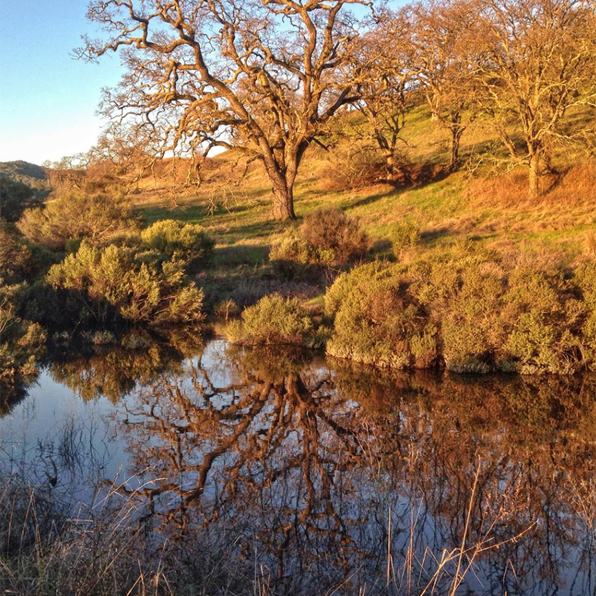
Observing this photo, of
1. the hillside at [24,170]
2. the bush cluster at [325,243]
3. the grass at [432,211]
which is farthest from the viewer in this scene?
the hillside at [24,170]

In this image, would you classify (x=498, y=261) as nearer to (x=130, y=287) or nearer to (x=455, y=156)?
(x=130, y=287)

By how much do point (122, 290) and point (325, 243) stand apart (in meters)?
6.26

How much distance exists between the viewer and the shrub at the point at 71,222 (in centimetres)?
2092

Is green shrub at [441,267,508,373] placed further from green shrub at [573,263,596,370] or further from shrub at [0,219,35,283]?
Answer: shrub at [0,219,35,283]

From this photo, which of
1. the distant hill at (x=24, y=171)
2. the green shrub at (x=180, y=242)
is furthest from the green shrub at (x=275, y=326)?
the distant hill at (x=24, y=171)

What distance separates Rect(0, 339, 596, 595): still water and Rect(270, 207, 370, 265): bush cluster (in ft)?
23.9

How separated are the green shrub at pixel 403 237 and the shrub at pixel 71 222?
9228 mm

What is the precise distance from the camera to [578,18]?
19.6 metres

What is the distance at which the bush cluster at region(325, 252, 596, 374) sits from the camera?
9953mm

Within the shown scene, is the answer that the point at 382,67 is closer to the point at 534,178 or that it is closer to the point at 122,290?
the point at 534,178

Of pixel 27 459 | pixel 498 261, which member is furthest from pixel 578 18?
pixel 27 459

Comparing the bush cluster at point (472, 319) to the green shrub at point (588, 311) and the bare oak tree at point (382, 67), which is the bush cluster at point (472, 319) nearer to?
the green shrub at point (588, 311)

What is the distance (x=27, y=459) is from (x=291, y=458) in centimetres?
291

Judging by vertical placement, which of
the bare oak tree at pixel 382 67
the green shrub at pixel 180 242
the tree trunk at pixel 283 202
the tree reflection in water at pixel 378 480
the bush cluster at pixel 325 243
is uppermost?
the bare oak tree at pixel 382 67
